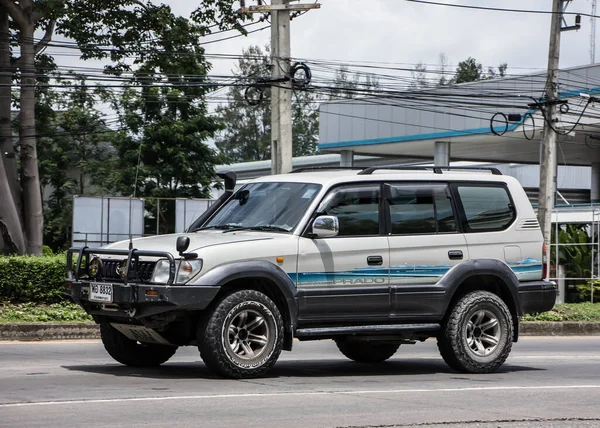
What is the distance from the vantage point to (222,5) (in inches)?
1179

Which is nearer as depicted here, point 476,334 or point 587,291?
point 476,334

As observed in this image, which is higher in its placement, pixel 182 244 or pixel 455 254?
pixel 182 244

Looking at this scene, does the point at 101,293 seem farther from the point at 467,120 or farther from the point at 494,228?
the point at 467,120

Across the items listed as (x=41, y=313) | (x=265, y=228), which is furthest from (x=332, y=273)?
(x=41, y=313)

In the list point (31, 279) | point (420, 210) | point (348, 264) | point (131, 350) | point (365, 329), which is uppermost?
point (420, 210)

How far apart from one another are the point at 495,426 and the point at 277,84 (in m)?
14.7

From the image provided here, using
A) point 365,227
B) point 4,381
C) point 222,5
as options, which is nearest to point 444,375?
point 365,227

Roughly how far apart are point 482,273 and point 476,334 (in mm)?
642

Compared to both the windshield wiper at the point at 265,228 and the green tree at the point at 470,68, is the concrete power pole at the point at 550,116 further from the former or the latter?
the green tree at the point at 470,68

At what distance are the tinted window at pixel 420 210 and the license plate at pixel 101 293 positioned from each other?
2896 millimetres

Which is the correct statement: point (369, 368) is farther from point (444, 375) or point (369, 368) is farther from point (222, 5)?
point (222, 5)

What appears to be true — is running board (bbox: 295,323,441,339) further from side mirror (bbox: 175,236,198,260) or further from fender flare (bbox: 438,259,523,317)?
side mirror (bbox: 175,236,198,260)

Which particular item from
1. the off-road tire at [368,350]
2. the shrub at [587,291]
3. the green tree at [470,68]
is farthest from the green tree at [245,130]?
the off-road tire at [368,350]

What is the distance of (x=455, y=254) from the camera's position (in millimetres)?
10789
